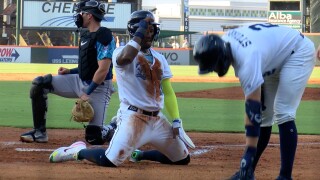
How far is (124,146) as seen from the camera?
17.5 feet

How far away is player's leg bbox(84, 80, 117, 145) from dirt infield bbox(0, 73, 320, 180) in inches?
17.7

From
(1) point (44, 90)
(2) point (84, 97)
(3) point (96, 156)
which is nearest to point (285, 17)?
(1) point (44, 90)

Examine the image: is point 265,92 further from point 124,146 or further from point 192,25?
point 192,25

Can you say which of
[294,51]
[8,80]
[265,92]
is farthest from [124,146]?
[8,80]

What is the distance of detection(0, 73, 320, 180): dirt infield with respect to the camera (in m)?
5.13

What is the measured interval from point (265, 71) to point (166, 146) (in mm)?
1392

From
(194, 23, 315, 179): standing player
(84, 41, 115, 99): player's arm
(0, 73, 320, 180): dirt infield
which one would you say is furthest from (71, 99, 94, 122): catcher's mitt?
(194, 23, 315, 179): standing player

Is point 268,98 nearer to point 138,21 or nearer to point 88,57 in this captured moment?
point 138,21

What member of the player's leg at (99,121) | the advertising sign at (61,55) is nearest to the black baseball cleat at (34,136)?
the player's leg at (99,121)

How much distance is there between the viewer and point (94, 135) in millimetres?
6926

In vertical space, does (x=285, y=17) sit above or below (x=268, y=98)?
below

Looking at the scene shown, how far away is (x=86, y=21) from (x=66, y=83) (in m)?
0.67

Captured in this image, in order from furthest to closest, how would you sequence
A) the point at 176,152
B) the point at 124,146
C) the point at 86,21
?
1. the point at 86,21
2. the point at 176,152
3. the point at 124,146

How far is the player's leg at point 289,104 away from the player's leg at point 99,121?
8.59 feet
